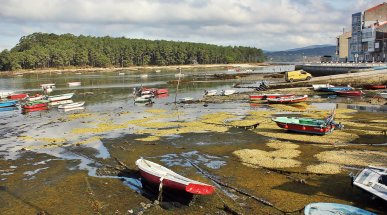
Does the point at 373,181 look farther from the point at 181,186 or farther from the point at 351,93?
the point at 351,93

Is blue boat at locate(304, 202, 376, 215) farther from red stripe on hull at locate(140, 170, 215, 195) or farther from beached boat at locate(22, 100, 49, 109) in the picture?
beached boat at locate(22, 100, 49, 109)

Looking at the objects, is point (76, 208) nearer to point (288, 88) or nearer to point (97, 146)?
point (97, 146)

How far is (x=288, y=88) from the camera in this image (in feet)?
259

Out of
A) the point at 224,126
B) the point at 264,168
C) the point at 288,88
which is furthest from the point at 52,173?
the point at 288,88

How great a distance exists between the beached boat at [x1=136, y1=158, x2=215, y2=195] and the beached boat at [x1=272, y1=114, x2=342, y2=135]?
16844 millimetres

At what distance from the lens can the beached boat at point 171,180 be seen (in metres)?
18.7

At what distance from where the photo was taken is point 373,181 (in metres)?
18.6

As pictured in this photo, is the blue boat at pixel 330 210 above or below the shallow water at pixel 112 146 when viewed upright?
above

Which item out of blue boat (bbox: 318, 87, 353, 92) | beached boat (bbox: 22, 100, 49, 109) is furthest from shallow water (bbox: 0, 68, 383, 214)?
blue boat (bbox: 318, 87, 353, 92)

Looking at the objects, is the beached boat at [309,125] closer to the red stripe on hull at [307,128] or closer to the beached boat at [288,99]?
the red stripe on hull at [307,128]

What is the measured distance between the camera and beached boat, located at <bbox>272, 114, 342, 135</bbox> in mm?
33666

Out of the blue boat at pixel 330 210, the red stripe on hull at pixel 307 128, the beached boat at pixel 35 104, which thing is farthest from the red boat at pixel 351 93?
the beached boat at pixel 35 104

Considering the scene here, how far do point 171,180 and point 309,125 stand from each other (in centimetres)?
1829

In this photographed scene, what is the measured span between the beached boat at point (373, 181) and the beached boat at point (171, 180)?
7296 millimetres
